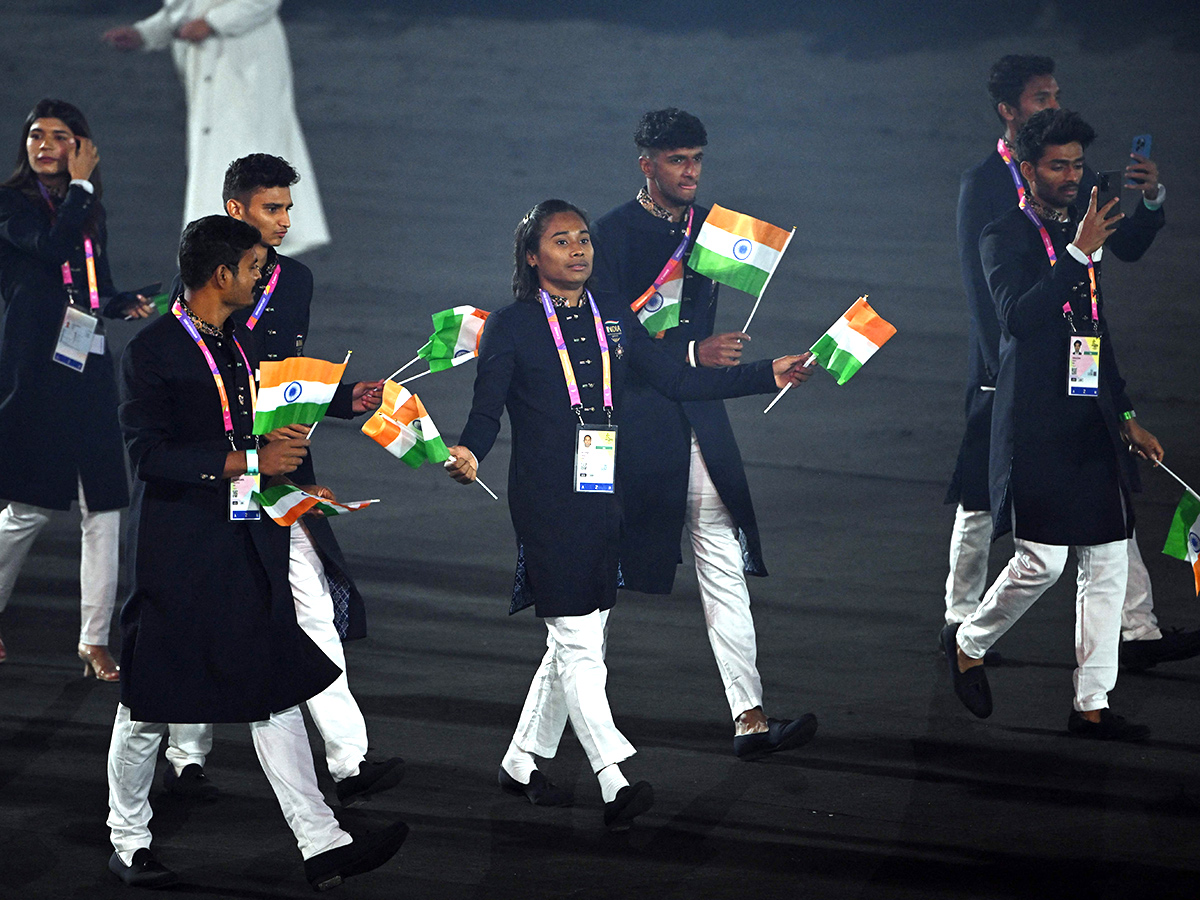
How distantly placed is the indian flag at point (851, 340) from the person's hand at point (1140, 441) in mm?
997

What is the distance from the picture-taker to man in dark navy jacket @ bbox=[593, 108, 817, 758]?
4.26 meters

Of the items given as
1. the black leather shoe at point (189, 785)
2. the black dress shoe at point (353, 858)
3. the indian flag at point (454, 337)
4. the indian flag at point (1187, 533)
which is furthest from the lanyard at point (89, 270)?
the indian flag at point (1187, 533)

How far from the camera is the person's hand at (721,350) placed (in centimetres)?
424

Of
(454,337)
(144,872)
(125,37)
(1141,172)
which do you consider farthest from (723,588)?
(125,37)

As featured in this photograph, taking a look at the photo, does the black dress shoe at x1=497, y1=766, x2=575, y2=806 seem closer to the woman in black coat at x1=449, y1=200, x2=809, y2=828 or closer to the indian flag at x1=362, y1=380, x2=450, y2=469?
the woman in black coat at x1=449, y1=200, x2=809, y2=828

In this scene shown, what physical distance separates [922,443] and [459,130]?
515 cm

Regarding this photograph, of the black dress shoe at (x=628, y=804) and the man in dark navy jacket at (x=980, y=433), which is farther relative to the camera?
the man in dark navy jacket at (x=980, y=433)

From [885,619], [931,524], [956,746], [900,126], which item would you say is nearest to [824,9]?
[900,126]

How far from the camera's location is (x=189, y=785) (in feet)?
13.1

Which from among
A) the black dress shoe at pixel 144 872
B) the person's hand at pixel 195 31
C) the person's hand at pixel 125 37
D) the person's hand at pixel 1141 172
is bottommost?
the black dress shoe at pixel 144 872

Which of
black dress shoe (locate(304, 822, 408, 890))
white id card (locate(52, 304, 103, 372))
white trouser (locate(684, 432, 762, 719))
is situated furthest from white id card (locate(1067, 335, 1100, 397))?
white id card (locate(52, 304, 103, 372))

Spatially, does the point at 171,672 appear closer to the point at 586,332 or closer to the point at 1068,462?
the point at 586,332

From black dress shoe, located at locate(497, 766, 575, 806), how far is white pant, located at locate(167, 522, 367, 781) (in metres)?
0.37

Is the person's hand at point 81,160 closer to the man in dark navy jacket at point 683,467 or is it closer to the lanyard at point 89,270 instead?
the lanyard at point 89,270
